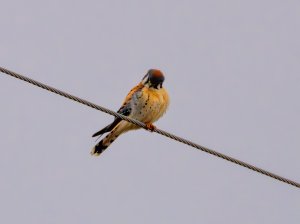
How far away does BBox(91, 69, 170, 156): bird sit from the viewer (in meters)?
11.9

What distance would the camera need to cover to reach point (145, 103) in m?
11.9

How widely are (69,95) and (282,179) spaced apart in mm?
2186

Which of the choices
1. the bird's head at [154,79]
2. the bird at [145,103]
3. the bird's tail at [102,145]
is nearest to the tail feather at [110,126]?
the bird at [145,103]

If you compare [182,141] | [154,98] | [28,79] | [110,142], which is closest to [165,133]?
[182,141]

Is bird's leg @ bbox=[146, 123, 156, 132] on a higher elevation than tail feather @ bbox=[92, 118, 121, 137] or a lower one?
higher

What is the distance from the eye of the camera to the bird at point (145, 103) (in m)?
11.9

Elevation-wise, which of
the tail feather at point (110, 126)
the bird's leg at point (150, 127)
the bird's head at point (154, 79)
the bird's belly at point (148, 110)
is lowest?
the tail feather at point (110, 126)

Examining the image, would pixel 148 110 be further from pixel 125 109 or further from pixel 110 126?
pixel 110 126

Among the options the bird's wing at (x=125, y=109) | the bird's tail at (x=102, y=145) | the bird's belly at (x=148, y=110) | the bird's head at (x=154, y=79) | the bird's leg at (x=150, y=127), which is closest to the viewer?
the bird's leg at (x=150, y=127)

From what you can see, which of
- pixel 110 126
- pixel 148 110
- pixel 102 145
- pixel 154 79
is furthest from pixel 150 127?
pixel 102 145

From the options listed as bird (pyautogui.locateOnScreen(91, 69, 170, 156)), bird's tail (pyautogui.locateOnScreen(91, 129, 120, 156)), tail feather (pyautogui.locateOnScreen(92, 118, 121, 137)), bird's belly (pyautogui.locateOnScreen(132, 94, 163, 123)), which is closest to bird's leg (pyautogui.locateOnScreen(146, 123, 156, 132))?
bird (pyautogui.locateOnScreen(91, 69, 170, 156))

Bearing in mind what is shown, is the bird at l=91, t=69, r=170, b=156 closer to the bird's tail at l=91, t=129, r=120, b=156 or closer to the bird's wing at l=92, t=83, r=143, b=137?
the bird's wing at l=92, t=83, r=143, b=137

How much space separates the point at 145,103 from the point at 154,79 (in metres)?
0.40

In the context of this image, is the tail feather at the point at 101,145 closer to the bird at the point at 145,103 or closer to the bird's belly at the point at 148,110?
the bird at the point at 145,103
